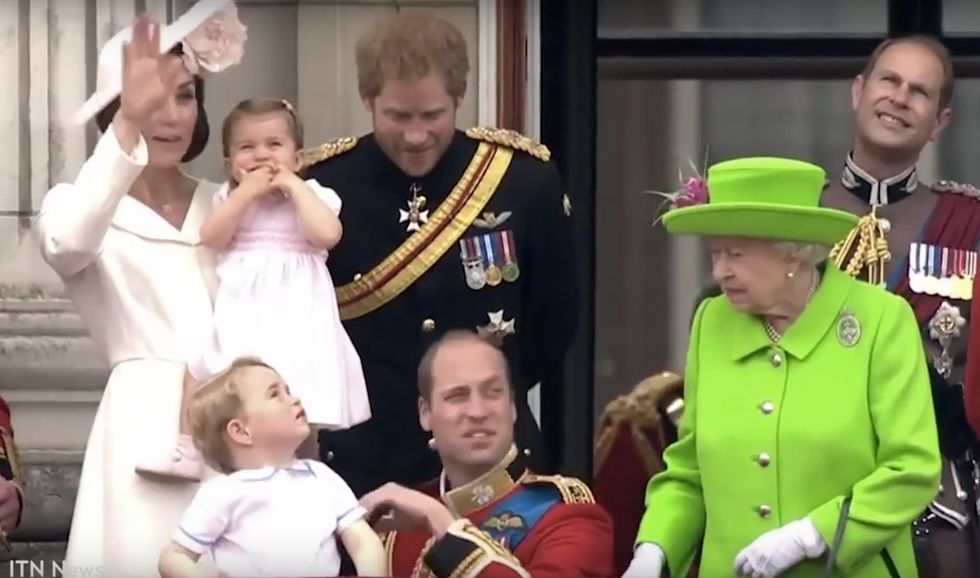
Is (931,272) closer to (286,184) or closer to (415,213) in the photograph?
(415,213)

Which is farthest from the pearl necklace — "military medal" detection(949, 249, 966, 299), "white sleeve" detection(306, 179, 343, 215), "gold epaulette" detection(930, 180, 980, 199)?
"white sleeve" detection(306, 179, 343, 215)

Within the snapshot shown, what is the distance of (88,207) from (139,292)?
0.62 feet

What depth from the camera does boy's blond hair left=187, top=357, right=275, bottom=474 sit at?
12.8 ft

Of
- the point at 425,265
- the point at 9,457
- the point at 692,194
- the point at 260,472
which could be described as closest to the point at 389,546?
the point at 260,472

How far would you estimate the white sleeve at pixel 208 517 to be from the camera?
3865mm

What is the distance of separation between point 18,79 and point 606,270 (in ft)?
3.84

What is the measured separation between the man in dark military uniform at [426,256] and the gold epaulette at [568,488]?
24cm

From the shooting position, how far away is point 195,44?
4.21 meters

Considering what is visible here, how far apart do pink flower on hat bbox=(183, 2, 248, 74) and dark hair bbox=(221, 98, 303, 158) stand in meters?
0.10

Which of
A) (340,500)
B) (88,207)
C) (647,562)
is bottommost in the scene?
(647,562)

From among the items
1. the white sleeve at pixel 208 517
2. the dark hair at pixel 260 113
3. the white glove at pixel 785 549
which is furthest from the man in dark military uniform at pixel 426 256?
the white glove at pixel 785 549

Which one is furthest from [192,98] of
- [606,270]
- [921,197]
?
[921,197]

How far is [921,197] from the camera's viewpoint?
4340 mm

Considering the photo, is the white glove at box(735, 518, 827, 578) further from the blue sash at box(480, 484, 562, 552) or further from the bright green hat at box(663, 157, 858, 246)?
the bright green hat at box(663, 157, 858, 246)
